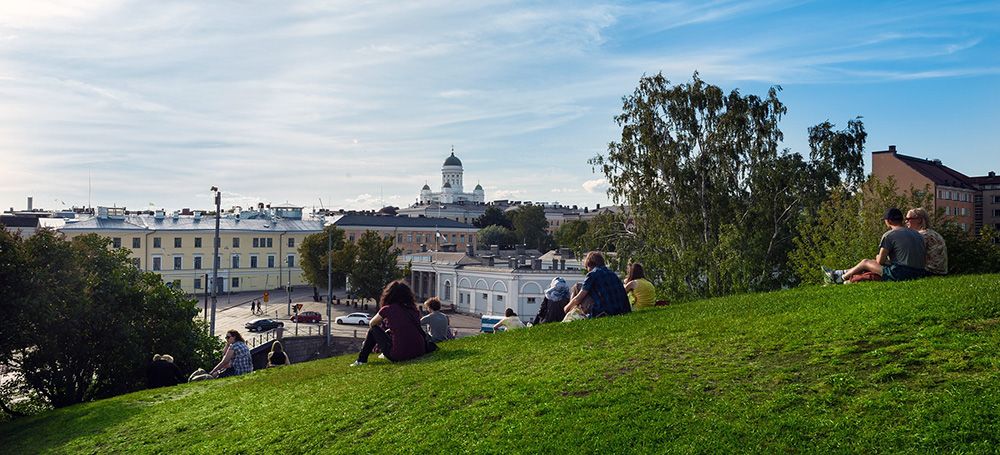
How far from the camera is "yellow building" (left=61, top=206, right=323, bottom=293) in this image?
81.8 metres

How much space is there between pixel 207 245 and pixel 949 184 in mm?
73817

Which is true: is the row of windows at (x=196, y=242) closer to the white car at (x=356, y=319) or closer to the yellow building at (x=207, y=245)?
the yellow building at (x=207, y=245)

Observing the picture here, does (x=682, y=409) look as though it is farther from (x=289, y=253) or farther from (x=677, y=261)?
(x=289, y=253)

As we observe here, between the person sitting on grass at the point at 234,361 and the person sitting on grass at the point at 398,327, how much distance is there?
177 inches

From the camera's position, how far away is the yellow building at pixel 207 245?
81.8 metres

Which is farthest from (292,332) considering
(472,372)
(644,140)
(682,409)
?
(682,409)

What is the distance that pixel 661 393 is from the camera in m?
9.67

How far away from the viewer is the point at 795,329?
38.7ft

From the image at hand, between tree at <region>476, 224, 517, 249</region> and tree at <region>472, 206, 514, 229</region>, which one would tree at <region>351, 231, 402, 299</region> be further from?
tree at <region>472, 206, 514, 229</region>

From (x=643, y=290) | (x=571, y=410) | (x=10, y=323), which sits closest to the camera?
(x=571, y=410)

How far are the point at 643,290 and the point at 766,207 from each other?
2618 cm

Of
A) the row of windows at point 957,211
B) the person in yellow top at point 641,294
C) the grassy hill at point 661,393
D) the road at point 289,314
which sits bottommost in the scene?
the road at point 289,314

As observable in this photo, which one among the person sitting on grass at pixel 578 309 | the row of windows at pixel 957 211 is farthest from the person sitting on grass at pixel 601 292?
the row of windows at pixel 957 211

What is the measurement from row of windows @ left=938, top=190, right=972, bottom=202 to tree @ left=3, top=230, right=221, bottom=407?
223ft
